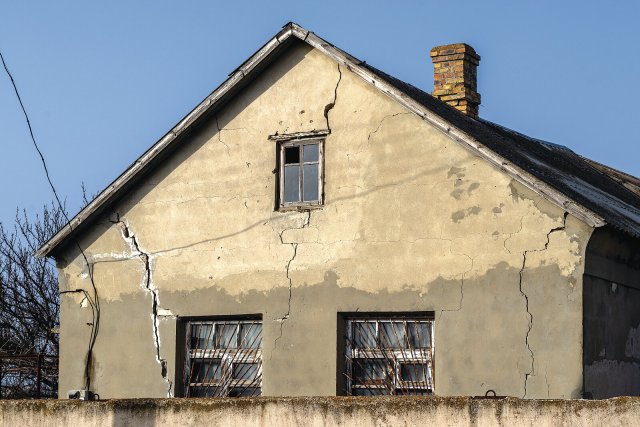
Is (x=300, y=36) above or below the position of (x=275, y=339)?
above

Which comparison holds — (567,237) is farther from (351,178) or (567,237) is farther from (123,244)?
(123,244)

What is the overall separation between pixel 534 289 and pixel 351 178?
274 centimetres

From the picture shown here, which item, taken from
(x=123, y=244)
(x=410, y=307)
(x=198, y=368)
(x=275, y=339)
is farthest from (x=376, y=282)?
(x=123, y=244)

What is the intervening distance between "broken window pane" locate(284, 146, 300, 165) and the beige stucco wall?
0.20 m

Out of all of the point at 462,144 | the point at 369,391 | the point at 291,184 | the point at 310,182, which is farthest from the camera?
the point at 291,184

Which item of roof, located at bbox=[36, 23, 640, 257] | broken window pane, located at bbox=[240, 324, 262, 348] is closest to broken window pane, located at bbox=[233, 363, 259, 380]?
broken window pane, located at bbox=[240, 324, 262, 348]

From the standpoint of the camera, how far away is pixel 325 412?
31.0 ft

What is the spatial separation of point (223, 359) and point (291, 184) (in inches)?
93.3

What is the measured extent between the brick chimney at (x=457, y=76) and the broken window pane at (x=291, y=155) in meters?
4.19

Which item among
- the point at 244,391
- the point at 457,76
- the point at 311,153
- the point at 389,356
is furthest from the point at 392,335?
the point at 457,76

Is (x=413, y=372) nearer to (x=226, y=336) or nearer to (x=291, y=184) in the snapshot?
(x=226, y=336)

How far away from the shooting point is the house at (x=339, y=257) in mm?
12953

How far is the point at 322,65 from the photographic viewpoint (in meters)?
14.7

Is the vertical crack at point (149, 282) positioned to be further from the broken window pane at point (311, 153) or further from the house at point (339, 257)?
the broken window pane at point (311, 153)
